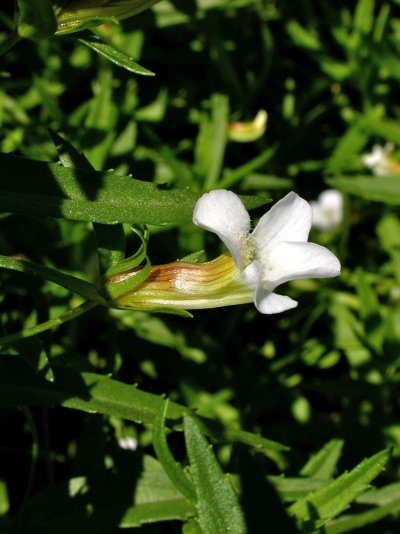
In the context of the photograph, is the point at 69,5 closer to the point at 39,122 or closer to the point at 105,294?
the point at 105,294

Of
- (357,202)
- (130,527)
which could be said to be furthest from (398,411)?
(130,527)

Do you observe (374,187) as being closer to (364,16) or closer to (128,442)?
(364,16)

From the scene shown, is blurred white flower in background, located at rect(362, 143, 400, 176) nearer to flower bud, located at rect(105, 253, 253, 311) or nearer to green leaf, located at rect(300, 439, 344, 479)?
green leaf, located at rect(300, 439, 344, 479)

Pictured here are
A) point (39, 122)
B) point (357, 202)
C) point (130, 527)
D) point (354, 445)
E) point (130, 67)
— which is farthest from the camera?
point (357, 202)

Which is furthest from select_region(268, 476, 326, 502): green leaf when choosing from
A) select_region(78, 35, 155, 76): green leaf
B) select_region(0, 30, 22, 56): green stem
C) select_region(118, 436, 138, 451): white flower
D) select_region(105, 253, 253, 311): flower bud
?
select_region(0, 30, 22, 56): green stem

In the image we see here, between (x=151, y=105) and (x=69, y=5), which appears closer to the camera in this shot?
(x=69, y=5)

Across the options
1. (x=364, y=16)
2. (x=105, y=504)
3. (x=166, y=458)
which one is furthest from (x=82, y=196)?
(x=364, y=16)

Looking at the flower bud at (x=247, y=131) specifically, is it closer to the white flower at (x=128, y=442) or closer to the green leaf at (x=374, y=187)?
the green leaf at (x=374, y=187)

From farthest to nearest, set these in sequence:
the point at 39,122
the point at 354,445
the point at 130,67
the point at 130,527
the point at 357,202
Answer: the point at 357,202, the point at 39,122, the point at 354,445, the point at 130,527, the point at 130,67
